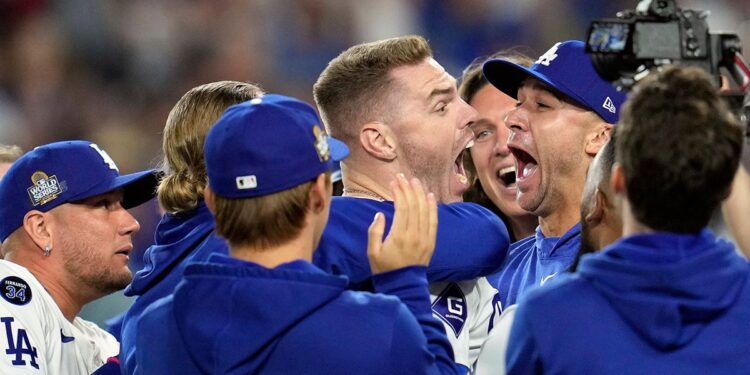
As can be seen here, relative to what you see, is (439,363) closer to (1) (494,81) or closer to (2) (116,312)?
(1) (494,81)

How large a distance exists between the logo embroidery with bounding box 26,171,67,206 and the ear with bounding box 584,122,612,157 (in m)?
1.79

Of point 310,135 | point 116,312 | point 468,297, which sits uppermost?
point 310,135

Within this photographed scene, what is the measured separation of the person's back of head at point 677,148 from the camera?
6.05 ft

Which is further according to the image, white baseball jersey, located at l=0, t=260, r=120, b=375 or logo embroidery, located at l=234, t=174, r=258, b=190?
white baseball jersey, located at l=0, t=260, r=120, b=375

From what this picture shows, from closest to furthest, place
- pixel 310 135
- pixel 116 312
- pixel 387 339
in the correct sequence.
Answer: pixel 387 339 < pixel 310 135 < pixel 116 312

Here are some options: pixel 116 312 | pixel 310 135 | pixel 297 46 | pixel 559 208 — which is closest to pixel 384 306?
pixel 310 135

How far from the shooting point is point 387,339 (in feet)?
6.93

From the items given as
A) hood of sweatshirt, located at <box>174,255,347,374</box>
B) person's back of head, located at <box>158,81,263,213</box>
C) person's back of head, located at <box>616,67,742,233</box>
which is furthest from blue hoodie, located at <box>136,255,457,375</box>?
person's back of head, located at <box>158,81,263,213</box>

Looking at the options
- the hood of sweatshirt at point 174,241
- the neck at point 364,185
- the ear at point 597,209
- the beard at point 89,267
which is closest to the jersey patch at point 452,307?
the neck at point 364,185

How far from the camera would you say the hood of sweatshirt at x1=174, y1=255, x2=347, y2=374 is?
2.12 metres

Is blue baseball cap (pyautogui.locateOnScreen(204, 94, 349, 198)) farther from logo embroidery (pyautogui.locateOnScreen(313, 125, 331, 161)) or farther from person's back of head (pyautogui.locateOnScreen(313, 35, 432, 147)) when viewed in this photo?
person's back of head (pyautogui.locateOnScreen(313, 35, 432, 147))

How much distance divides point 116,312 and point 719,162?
4.01 m

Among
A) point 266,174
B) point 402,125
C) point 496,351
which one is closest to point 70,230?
point 402,125

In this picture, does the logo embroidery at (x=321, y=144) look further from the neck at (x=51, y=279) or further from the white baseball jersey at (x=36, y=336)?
the neck at (x=51, y=279)
